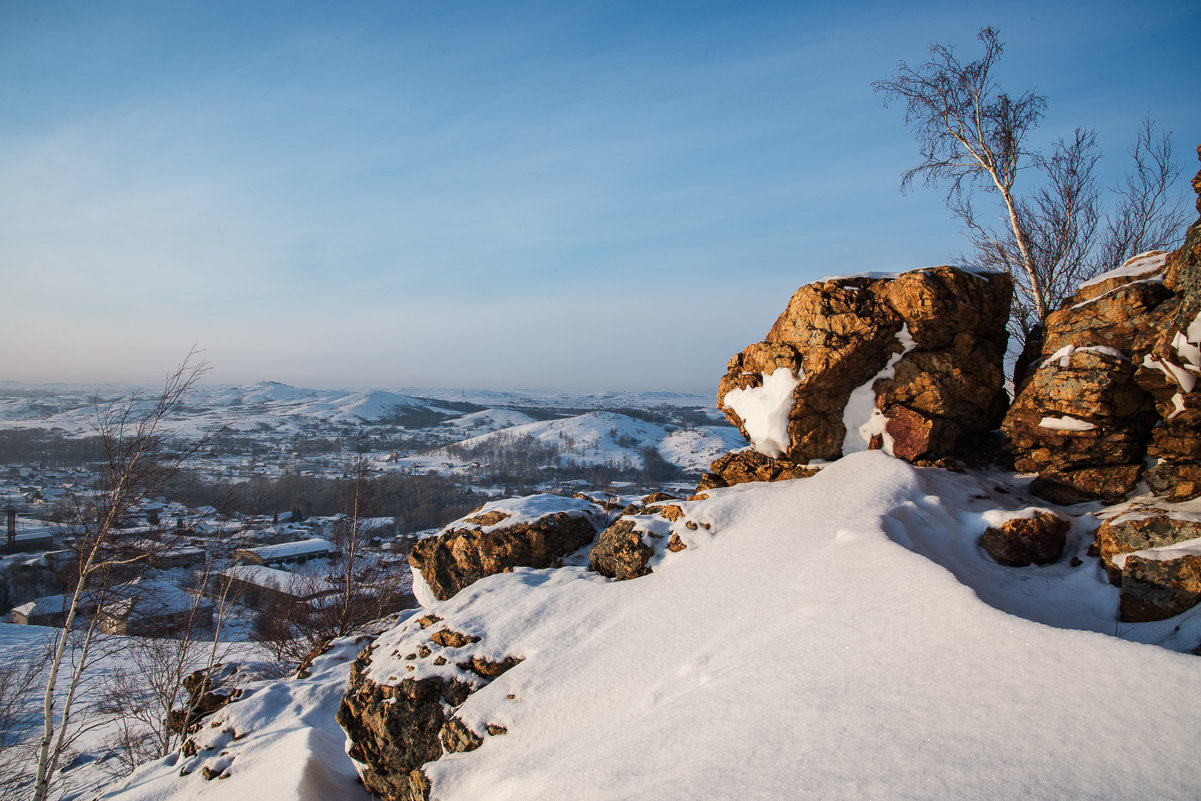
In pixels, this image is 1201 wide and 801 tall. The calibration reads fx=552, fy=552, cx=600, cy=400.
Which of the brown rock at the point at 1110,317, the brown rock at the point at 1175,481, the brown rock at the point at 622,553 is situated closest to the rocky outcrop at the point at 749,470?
the brown rock at the point at 622,553

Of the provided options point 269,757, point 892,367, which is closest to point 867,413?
point 892,367

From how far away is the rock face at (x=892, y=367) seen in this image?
29.4 ft

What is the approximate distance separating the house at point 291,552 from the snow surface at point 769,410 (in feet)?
121

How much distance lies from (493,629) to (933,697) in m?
5.40

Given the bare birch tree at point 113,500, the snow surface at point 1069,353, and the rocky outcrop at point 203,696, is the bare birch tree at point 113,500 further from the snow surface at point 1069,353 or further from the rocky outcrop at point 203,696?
the snow surface at point 1069,353

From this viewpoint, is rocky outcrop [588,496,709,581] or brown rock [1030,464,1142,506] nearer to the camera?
brown rock [1030,464,1142,506]

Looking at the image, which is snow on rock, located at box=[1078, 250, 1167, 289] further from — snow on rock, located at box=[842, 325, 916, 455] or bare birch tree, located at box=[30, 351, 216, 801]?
bare birch tree, located at box=[30, 351, 216, 801]

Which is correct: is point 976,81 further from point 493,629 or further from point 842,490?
point 493,629

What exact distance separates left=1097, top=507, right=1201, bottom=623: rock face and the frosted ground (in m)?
0.25

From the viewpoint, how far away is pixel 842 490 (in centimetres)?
811

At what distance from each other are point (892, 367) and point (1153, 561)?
4.36 m

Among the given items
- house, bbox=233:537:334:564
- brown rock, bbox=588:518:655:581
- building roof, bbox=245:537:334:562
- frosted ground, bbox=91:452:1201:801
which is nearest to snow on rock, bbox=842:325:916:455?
frosted ground, bbox=91:452:1201:801

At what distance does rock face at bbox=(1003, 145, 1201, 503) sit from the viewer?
22.2 ft

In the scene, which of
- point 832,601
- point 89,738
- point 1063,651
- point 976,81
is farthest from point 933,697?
point 89,738
